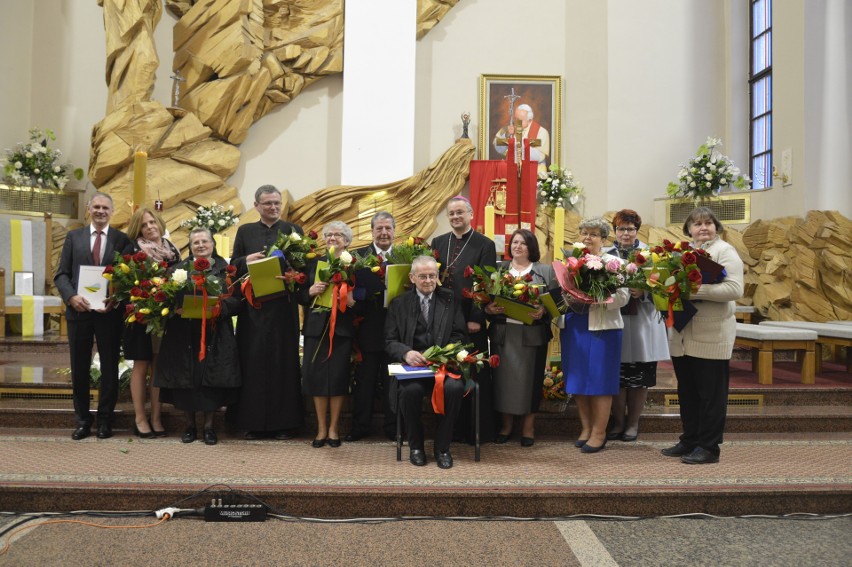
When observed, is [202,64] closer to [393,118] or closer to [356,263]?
[393,118]

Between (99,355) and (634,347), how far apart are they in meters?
3.41

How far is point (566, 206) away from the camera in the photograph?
10.3 m

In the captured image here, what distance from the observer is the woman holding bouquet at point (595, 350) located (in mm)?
4145

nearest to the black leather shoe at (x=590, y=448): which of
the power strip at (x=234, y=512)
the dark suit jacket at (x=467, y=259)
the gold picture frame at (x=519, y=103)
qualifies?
the dark suit jacket at (x=467, y=259)

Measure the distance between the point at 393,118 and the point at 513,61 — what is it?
2.18m

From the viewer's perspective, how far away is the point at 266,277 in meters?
4.34

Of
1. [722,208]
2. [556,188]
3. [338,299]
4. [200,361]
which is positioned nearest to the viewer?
[338,299]

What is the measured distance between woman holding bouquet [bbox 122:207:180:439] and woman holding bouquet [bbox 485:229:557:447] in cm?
218

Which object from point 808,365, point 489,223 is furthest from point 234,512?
Answer: point 808,365

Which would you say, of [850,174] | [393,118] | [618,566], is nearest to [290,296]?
[618,566]

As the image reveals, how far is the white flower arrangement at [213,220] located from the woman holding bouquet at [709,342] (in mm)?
6755

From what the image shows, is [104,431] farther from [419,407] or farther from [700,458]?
[700,458]

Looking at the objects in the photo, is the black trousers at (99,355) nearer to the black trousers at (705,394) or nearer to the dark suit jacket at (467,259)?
the dark suit jacket at (467,259)

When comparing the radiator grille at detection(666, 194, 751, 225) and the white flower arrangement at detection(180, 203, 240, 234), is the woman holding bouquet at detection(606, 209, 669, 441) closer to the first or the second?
the radiator grille at detection(666, 194, 751, 225)
